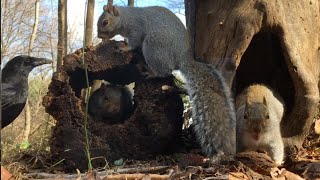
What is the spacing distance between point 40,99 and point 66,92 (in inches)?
7.5

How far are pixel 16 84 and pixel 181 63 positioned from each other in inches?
41.4

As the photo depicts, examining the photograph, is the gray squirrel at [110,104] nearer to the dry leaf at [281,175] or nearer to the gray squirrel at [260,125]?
the gray squirrel at [260,125]

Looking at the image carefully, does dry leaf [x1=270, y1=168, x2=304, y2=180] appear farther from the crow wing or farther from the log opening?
the crow wing

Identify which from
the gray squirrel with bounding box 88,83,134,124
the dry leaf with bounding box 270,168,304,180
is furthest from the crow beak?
the dry leaf with bounding box 270,168,304,180

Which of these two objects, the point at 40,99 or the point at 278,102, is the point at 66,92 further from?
the point at 278,102

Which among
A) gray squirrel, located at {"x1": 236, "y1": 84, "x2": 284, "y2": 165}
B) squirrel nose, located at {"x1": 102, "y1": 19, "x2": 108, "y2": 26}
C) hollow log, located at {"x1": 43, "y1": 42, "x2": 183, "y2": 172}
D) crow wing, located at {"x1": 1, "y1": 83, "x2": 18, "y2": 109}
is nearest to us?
crow wing, located at {"x1": 1, "y1": 83, "x2": 18, "y2": 109}

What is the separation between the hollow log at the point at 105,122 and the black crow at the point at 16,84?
20 cm

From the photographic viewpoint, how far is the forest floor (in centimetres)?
180

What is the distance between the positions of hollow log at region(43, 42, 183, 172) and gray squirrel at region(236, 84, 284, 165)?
43 centimetres

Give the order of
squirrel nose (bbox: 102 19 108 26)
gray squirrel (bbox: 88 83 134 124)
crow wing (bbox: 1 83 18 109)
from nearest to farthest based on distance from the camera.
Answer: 1. crow wing (bbox: 1 83 18 109)
2. gray squirrel (bbox: 88 83 134 124)
3. squirrel nose (bbox: 102 19 108 26)

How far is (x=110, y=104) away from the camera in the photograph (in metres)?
2.77

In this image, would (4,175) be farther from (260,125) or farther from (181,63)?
(260,125)

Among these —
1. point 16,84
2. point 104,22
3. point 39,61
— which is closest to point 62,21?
point 39,61

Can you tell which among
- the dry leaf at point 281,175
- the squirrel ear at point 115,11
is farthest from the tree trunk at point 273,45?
the dry leaf at point 281,175
